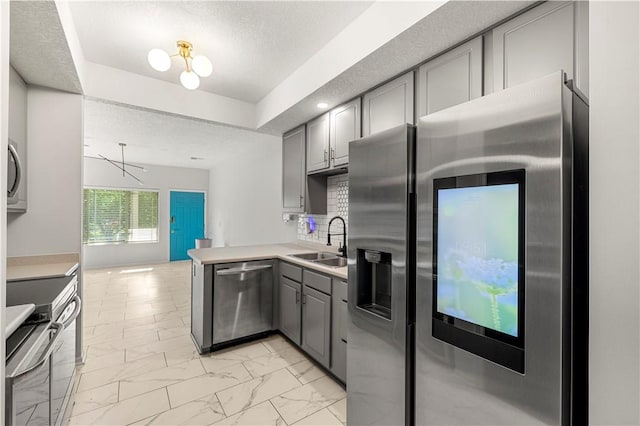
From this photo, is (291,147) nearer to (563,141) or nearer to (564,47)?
(564,47)

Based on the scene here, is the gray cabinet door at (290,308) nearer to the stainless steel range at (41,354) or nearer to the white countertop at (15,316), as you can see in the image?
the stainless steel range at (41,354)

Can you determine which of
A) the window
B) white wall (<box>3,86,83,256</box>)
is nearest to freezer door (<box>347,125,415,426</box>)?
white wall (<box>3,86,83,256</box>)

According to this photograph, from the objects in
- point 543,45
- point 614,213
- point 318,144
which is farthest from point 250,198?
point 614,213

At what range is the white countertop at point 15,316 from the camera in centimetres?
111

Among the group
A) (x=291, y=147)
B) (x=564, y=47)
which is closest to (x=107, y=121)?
(x=291, y=147)

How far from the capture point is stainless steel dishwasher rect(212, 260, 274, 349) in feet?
8.97

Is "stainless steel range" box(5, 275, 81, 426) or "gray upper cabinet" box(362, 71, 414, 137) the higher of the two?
"gray upper cabinet" box(362, 71, 414, 137)

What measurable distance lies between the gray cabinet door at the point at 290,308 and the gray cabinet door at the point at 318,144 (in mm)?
1239

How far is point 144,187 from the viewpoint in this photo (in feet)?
23.5

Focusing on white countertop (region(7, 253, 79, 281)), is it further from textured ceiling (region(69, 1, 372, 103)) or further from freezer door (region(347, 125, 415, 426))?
freezer door (region(347, 125, 415, 426))

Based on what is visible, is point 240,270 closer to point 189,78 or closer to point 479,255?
point 189,78

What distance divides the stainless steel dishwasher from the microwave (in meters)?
1.49

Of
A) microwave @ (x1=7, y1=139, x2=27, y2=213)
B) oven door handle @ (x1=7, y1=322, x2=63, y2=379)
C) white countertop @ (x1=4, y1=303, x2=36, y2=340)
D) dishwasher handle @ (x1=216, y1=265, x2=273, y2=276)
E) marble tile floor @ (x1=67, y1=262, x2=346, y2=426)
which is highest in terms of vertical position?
microwave @ (x1=7, y1=139, x2=27, y2=213)

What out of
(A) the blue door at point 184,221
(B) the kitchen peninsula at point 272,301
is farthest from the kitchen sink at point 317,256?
(A) the blue door at point 184,221
